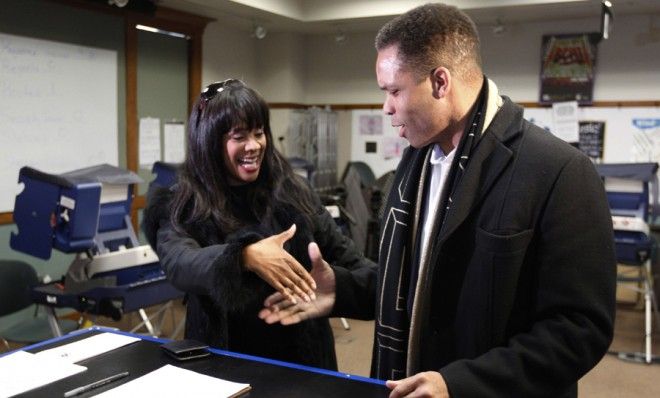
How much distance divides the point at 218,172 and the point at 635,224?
10.3 feet

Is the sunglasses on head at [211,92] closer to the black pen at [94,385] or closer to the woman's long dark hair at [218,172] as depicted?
the woman's long dark hair at [218,172]

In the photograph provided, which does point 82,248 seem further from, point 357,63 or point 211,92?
point 357,63

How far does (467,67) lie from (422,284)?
1.48ft

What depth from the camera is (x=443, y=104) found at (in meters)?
1.25

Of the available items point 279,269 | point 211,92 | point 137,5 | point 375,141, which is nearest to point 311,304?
point 279,269

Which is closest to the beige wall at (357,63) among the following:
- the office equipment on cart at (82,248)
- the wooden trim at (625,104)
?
the wooden trim at (625,104)

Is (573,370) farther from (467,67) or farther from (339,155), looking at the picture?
(339,155)

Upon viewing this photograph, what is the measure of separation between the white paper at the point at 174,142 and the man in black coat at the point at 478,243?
4.58 m

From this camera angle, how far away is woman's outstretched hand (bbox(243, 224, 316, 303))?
4.73ft

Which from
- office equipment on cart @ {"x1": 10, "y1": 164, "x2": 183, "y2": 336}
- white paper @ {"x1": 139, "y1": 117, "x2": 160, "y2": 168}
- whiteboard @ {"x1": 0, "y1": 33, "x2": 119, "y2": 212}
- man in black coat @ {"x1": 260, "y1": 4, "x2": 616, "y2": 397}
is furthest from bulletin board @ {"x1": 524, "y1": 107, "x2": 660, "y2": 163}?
man in black coat @ {"x1": 260, "y1": 4, "x2": 616, "y2": 397}

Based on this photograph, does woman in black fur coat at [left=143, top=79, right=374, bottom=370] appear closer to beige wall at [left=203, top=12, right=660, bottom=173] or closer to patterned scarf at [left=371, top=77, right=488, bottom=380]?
patterned scarf at [left=371, top=77, right=488, bottom=380]

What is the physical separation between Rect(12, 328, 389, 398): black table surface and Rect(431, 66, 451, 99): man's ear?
600 millimetres

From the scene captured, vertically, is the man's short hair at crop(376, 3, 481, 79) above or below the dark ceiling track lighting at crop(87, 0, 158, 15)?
below

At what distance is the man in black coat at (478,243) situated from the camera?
1078mm
